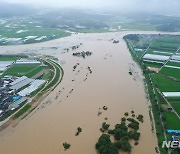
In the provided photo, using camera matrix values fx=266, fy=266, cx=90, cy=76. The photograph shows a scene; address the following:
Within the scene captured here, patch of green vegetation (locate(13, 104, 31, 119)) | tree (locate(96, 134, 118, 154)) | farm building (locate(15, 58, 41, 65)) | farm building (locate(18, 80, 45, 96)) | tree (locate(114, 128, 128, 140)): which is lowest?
tree (locate(96, 134, 118, 154))

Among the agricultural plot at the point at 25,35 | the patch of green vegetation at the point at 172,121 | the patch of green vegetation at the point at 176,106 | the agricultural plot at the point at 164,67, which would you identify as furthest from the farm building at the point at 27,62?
the patch of green vegetation at the point at 172,121

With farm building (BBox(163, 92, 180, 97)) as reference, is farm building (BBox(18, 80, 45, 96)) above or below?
above

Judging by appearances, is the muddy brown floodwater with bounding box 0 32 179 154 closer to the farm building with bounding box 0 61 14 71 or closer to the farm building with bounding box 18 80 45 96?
the farm building with bounding box 18 80 45 96

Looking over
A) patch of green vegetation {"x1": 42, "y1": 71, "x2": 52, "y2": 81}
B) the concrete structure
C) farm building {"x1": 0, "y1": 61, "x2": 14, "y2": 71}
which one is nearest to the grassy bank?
patch of green vegetation {"x1": 42, "y1": 71, "x2": 52, "y2": 81}

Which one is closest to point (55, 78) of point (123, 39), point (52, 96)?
point (52, 96)

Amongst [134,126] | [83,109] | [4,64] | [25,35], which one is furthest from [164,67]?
[25,35]

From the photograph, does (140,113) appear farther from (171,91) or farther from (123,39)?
(123,39)

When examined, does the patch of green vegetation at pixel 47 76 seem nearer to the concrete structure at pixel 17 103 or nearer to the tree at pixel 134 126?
the concrete structure at pixel 17 103
